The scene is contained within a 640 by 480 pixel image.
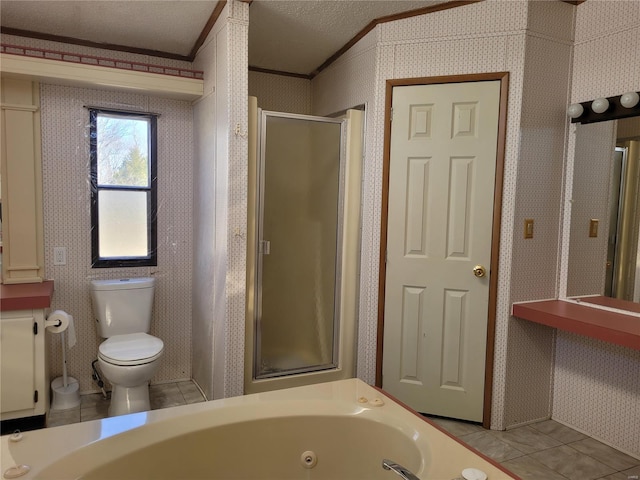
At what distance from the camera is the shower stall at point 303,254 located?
2947 mm

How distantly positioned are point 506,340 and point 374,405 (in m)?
1.19

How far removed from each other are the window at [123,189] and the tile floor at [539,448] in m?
0.94

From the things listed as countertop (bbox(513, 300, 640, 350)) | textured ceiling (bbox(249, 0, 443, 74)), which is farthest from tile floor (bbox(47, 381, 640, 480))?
textured ceiling (bbox(249, 0, 443, 74))

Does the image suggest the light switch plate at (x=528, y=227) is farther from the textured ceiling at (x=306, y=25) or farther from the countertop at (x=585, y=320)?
the textured ceiling at (x=306, y=25)

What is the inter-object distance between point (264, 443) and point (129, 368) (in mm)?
1128

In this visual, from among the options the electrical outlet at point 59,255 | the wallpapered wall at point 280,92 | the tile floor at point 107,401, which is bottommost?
the tile floor at point 107,401

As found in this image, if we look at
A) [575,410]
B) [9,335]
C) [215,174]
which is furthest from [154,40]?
[575,410]

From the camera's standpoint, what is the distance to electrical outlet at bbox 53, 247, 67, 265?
3.04 meters

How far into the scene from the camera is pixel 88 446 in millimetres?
1515

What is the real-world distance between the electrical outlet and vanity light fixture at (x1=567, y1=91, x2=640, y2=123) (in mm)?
3212

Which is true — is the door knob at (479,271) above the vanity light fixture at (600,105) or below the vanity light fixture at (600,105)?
below

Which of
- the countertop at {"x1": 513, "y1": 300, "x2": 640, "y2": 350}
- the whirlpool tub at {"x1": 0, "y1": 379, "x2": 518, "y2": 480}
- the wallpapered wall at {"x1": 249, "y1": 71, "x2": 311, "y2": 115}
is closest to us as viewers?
the whirlpool tub at {"x1": 0, "y1": 379, "x2": 518, "y2": 480}

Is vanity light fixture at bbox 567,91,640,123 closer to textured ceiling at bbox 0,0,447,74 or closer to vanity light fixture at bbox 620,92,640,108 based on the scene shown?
vanity light fixture at bbox 620,92,640,108

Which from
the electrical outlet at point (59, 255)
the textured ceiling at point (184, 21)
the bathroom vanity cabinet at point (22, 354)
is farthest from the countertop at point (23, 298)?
the textured ceiling at point (184, 21)
